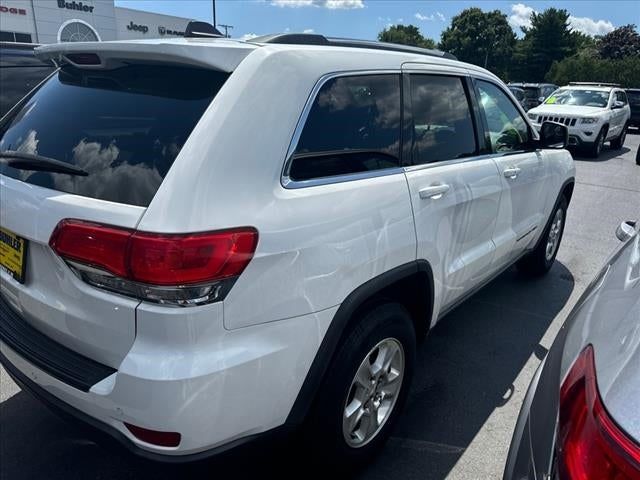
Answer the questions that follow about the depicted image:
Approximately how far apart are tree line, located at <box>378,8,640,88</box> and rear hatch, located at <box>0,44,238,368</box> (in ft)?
134

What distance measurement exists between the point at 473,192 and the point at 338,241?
1292mm

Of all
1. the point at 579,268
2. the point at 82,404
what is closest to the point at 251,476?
the point at 82,404

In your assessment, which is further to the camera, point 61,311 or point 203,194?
point 61,311

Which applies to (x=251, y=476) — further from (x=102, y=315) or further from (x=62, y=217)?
(x=62, y=217)

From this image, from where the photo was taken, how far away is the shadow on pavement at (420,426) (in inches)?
95.4

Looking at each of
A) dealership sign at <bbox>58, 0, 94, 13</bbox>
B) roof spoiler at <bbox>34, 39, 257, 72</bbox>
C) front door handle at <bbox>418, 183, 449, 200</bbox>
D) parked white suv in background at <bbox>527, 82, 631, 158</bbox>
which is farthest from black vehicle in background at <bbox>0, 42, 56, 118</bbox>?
dealership sign at <bbox>58, 0, 94, 13</bbox>

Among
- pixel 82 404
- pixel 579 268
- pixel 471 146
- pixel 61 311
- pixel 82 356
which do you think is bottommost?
pixel 579 268

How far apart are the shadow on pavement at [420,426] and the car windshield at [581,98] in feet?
40.2

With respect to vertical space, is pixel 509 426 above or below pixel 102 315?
below

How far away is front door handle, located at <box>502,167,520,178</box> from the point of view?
3.37 metres

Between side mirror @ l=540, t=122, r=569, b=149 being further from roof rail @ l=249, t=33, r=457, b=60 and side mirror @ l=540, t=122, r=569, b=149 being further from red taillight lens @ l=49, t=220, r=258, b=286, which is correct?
red taillight lens @ l=49, t=220, r=258, b=286

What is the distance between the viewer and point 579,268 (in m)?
5.24

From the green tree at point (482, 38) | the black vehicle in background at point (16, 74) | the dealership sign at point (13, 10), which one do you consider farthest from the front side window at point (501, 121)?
the green tree at point (482, 38)

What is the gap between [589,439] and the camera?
46.1 inches
